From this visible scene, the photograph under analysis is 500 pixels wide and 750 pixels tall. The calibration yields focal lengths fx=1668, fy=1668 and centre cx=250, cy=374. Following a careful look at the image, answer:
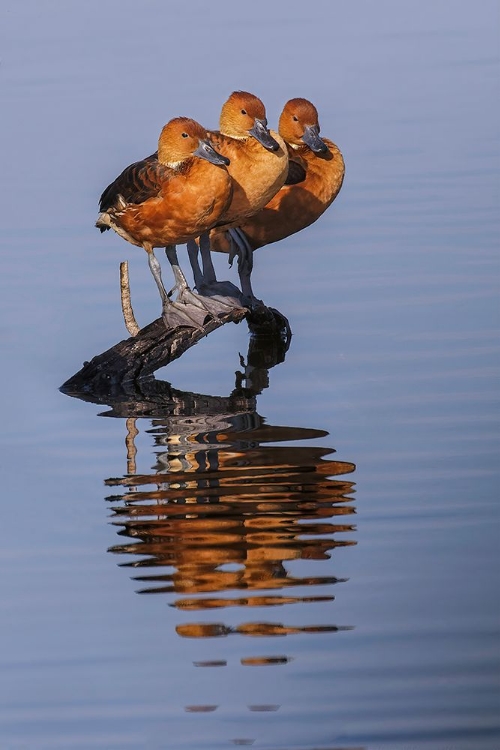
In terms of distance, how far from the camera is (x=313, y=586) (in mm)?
7094

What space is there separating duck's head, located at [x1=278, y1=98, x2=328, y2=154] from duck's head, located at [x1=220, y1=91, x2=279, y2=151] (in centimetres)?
117

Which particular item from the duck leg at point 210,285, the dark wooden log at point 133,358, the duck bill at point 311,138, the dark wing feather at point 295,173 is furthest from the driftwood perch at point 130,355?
the duck bill at point 311,138

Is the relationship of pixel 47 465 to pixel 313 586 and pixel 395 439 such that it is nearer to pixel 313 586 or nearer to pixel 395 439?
pixel 395 439

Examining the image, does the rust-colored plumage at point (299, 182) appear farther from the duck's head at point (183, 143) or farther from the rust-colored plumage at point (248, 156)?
the duck's head at point (183, 143)

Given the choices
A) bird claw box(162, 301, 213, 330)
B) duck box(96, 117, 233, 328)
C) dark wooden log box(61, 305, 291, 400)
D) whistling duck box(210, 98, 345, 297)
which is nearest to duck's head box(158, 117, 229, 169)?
duck box(96, 117, 233, 328)

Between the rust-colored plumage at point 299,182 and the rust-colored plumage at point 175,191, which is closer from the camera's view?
the rust-colored plumage at point 175,191

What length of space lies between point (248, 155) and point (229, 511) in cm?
354

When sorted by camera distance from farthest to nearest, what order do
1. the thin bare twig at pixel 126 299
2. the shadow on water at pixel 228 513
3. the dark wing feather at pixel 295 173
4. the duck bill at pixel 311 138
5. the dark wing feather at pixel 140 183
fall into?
the duck bill at pixel 311 138
the dark wing feather at pixel 295 173
the thin bare twig at pixel 126 299
the dark wing feather at pixel 140 183
the shadow on water at pixel 228 513

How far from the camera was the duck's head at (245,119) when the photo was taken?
1096 cm

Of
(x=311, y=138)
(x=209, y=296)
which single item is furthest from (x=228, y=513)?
(x=311, y=138)

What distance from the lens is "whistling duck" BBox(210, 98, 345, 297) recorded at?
479 inches

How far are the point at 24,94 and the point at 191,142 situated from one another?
12.0 meters

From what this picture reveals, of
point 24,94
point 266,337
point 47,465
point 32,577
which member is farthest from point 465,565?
point 24,94

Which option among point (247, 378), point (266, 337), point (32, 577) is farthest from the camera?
point (266, 337)
